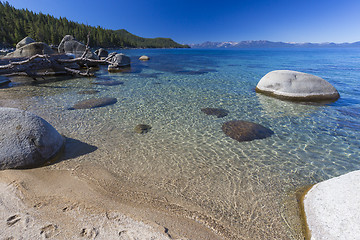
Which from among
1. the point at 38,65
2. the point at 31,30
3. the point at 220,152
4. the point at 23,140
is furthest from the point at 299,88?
the point at 31,30

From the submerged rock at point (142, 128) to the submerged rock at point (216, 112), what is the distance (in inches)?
124

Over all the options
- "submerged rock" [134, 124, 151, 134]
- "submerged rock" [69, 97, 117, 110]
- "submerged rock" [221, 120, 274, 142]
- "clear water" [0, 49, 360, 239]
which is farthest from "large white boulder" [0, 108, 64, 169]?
"submerged rock" [221, 120, 274, 142]

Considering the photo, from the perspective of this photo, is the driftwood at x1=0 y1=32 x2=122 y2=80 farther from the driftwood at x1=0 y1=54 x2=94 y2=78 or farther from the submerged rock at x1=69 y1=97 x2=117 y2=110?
the submerged rock at x1=69 y1=97 x2=117 y2=110

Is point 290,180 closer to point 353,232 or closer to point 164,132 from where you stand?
point 353,232

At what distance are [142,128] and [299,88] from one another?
9952 mm

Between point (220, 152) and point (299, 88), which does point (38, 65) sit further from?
point (299, 88)

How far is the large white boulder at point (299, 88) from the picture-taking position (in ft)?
33.2

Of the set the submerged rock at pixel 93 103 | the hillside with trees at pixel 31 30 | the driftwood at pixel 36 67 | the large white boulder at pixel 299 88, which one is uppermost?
the hillside with trees at pixel 31 30

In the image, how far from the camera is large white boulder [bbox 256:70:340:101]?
10109 mm

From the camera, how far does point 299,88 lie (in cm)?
1035

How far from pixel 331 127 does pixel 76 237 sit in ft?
29.9

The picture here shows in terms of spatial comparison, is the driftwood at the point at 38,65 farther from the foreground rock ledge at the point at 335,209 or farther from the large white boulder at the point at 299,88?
the foreground rock ledge at the point at 335,209

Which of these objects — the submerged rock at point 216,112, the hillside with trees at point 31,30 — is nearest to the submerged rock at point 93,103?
the submerged rock at point 216,112

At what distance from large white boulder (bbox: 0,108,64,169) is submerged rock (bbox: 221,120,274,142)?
5789mm
